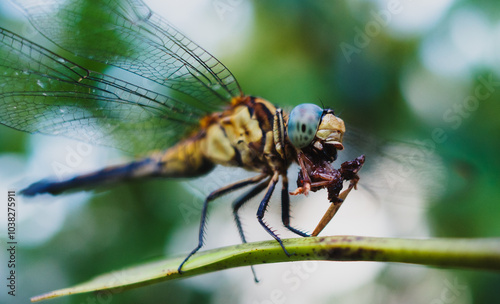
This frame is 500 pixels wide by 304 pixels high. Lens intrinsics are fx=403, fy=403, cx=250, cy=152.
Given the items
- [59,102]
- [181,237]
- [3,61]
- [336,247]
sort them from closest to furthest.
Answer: [336,247] < [3,61] < [59,102] < [181,237]

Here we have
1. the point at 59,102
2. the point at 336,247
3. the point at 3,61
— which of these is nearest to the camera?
the point at 336,247

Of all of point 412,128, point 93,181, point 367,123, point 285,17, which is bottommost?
point 412,128

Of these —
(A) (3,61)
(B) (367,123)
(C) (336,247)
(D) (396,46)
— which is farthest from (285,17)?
(C) (336,247)

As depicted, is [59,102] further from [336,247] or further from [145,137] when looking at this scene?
[336,247]

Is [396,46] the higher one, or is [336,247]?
[396,46]
